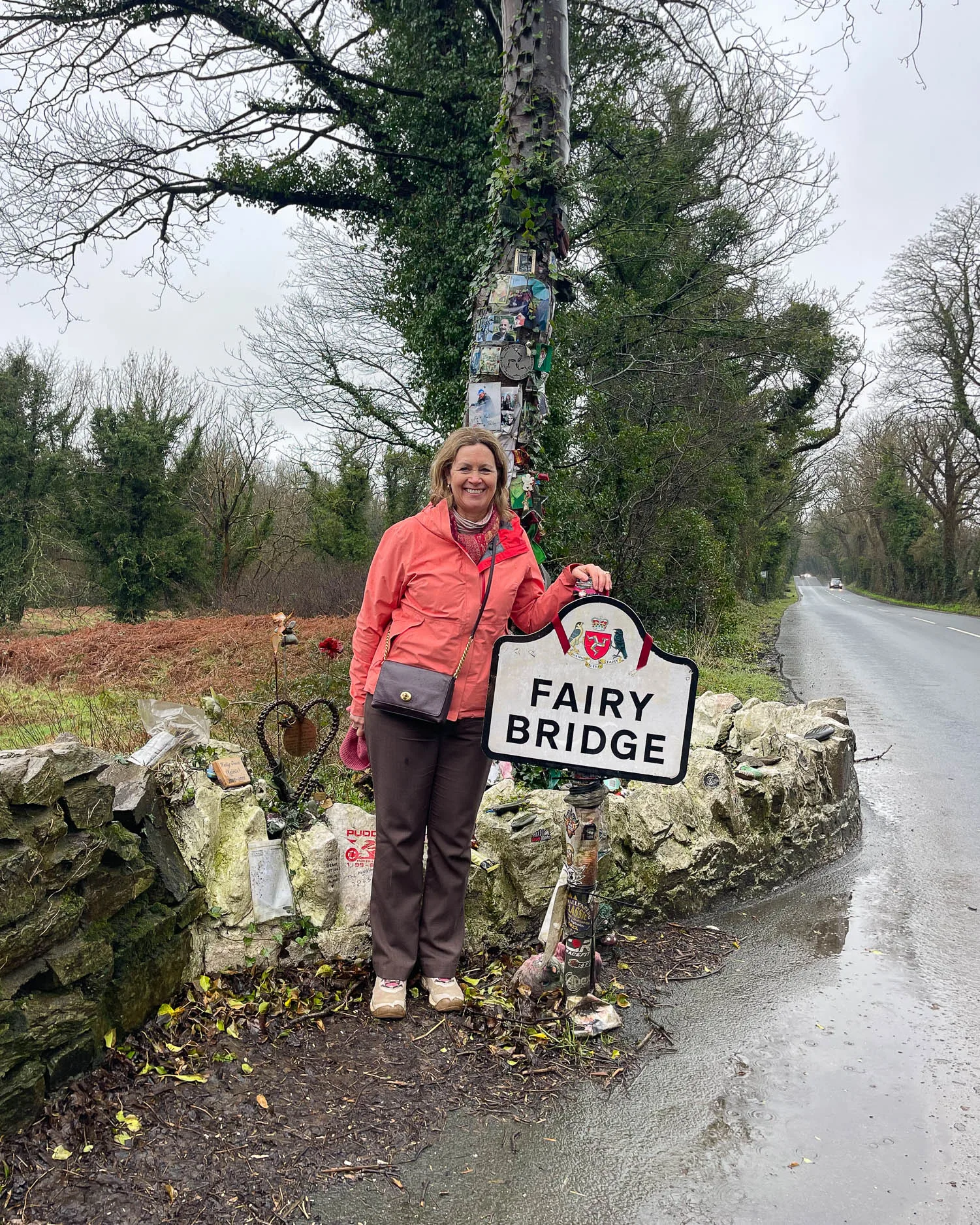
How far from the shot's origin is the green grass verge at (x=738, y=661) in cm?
1017

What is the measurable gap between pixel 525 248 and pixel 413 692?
10.2 ft

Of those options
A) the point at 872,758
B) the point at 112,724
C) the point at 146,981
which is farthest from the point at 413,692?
the point at 872,758

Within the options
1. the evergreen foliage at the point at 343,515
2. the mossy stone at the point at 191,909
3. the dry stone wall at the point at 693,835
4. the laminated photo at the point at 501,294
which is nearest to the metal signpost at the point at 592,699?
the dry stone wall at the point at 693,835

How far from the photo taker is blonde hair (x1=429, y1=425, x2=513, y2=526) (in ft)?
9.91

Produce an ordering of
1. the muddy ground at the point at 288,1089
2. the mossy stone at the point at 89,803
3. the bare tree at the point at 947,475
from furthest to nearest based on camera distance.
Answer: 1. the bare tree at the point at 947,475
2. the mossy stone at the point at 89,803
3. the muddy ground at the point at 288,1089

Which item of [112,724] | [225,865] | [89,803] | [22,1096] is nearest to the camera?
[22,1096]

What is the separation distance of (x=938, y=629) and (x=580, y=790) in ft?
75.6

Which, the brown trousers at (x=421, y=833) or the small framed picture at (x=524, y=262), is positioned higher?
the small framed picture at (x=524, y=262)

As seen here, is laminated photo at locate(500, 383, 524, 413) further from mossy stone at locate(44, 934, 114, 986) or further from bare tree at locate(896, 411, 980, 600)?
bare tree at locate(896, 411, 980, 600)

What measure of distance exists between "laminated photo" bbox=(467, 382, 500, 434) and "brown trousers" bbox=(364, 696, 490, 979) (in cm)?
221

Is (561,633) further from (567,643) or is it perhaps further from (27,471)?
(27,471)

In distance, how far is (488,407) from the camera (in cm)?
471

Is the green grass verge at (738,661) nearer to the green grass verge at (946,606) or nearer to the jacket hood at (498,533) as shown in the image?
the jacket hood at (498,533)

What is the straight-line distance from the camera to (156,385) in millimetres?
24000
